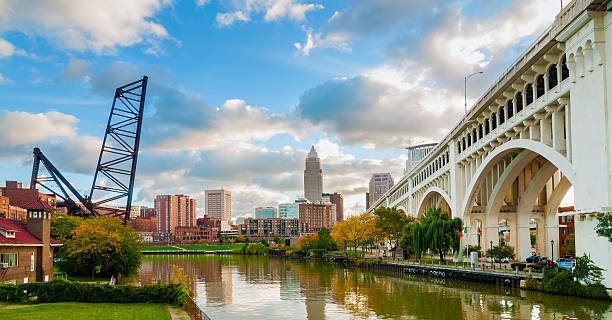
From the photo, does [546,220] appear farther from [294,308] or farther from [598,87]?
[294,308]

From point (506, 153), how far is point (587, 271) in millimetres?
21116

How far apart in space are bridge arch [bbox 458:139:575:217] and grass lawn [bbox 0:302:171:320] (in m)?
31.2

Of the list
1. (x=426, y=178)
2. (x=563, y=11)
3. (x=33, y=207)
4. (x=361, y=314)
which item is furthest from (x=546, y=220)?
(x=33, y=207)

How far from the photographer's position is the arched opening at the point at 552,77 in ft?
142

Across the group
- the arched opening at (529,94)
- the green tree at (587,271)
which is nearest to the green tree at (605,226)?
the green tree at (587,271)

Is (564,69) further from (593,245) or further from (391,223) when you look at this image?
A: (391,223)

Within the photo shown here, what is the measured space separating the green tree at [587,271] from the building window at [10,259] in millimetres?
41146

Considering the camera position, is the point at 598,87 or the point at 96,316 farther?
the point at 598,87

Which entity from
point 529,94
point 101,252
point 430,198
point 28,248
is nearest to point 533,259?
point 529,94

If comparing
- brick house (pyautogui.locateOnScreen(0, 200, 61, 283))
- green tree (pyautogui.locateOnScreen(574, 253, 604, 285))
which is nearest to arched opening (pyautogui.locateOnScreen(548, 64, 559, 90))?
green tree (pyautogui.locateOnScreen(574, 253, 604, 285))

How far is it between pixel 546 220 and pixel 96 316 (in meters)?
57.5

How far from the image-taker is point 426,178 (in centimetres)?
9225

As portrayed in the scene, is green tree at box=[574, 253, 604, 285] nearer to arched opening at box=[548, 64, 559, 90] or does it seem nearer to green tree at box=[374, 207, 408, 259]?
arched opening at box=[548, 64, 559, 90]

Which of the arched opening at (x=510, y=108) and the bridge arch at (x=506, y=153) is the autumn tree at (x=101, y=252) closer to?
the bridge arch at (x=506, y=153)
